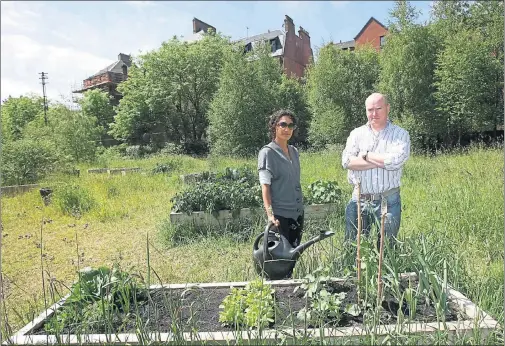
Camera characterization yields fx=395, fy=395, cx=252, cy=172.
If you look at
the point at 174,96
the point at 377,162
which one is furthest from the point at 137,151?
the point at 377,162

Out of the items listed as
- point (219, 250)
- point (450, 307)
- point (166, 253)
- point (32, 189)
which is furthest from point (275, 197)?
point (32, 189)

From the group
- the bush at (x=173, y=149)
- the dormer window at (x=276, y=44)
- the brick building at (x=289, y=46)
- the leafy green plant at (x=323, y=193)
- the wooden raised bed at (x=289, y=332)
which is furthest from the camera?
the dormer window at (x=276, y=44)

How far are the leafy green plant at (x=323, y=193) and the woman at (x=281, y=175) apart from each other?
2159mm

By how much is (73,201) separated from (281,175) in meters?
5.87

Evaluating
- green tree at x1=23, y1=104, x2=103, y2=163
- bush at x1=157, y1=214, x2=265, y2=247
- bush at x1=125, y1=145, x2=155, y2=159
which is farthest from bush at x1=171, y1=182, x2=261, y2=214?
bush at x1=125, y1=145, x2=155, y2=159

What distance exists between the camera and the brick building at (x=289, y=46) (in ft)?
113

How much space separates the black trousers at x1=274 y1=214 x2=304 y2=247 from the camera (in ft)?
9.77

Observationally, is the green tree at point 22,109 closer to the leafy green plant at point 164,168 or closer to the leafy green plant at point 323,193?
the leafy green plant at point 164,168

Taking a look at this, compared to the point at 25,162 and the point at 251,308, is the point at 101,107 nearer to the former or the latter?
the point at 25,162

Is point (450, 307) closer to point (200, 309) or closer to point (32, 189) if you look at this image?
point (200, 309)

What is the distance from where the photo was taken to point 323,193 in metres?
5.22

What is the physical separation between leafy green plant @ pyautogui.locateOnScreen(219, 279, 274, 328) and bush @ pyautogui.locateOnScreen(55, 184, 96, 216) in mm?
5973

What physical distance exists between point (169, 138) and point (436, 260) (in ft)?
85.3

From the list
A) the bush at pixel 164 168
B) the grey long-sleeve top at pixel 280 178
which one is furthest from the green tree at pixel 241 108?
the grey long-sleeve top at pixel 280 178
